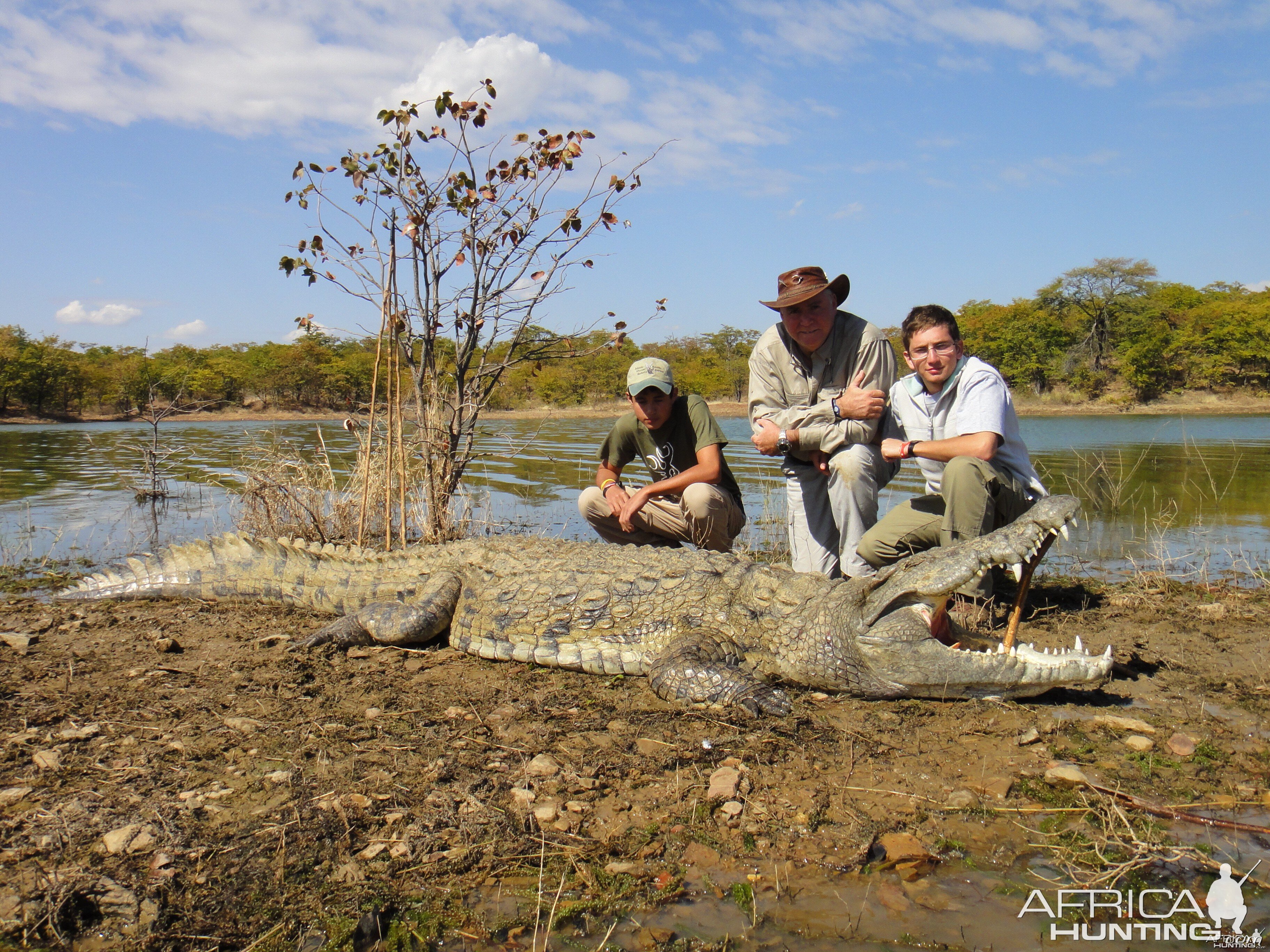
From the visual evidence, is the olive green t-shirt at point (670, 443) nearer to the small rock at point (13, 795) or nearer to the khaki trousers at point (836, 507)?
the khaki trousers at point (836, 507)

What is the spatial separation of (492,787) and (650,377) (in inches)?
124

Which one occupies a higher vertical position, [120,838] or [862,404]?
[862,404]

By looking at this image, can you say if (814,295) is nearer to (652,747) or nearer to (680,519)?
(680,519)

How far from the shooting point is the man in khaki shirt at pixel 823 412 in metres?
4.79

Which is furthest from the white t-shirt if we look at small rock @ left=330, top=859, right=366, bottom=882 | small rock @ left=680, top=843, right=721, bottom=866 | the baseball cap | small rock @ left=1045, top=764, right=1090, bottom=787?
small rock @ left=330, top=859, right=366, bottom=882

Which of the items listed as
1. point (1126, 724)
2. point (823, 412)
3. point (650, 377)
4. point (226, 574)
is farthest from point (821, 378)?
point (226, 574)

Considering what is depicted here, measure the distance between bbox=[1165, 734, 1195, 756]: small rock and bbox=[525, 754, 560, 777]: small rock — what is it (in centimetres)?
230

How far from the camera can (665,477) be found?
19.0ft

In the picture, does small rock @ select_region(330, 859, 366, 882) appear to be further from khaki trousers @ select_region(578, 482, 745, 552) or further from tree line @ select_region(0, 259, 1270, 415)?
tree line @ select_region(0, 259, 1270, 415)

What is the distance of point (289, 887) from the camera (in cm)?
207

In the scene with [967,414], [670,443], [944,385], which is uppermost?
[944,385]

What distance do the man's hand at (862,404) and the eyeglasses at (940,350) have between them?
0.45 m

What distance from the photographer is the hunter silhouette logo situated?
1946 millimetres

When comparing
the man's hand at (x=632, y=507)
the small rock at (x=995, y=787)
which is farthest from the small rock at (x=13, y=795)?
the man's hand at (x=632, y=507)
